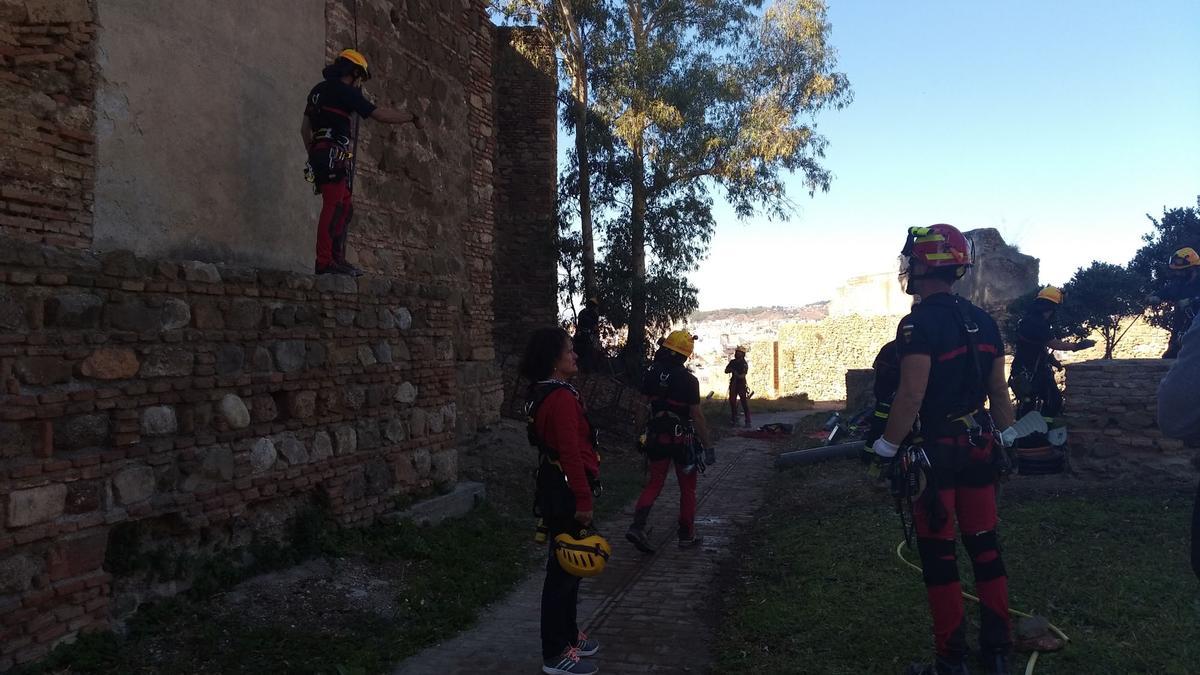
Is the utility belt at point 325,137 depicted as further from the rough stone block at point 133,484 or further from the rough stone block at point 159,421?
the rough stone block at point 133,484

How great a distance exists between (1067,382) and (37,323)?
8878 millimetres

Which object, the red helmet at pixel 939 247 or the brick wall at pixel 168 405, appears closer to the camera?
the brick wall at pixel 168 405

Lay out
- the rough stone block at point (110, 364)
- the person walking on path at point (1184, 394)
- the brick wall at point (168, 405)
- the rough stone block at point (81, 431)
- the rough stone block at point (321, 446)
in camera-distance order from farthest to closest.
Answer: the rough stone block at point (321, 446), the rough stone block at point (110, 364), the rough stone block at point (81, 431), the brick wall at point (168, 405), the person walking on path at point (1184, 394)

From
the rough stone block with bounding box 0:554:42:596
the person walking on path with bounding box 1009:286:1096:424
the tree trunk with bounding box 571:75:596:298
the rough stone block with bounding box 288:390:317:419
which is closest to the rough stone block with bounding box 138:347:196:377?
the rough stone block with bounding box 288:390:317:419

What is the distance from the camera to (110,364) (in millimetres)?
4320

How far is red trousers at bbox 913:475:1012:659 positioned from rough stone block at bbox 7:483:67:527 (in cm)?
425

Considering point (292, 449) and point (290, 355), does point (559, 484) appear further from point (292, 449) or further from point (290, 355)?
point (290, 355)

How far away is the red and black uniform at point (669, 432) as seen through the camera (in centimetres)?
712

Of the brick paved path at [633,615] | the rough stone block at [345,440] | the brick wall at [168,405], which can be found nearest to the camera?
the brick wall at [168,405]

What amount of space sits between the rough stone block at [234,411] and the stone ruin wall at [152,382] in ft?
0.04

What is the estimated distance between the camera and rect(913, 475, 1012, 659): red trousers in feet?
13.3

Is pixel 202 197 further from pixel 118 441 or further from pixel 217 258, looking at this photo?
pixel 118 441

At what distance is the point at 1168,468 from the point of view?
25.9 feet

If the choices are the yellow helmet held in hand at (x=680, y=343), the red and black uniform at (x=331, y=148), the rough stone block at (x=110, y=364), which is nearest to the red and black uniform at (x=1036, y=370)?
the yellow helmet held in hand at (x=680, y=343)
